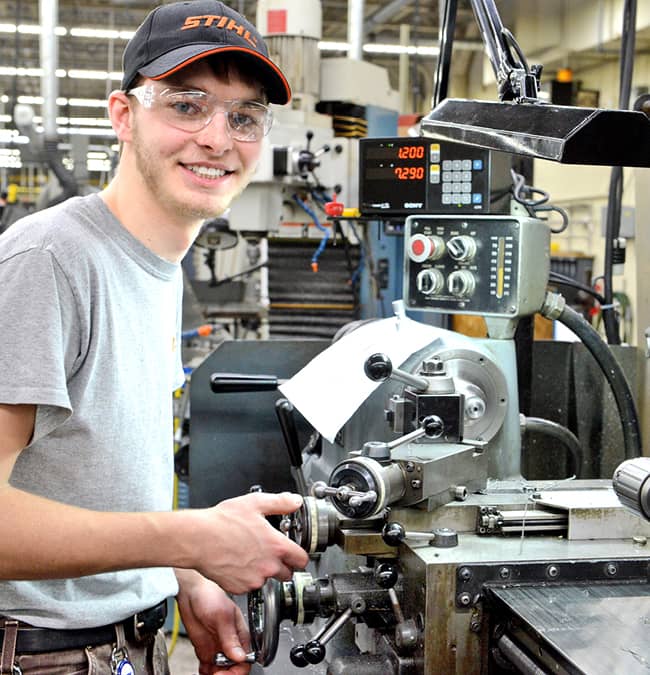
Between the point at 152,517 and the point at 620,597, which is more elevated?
the point at 152,517

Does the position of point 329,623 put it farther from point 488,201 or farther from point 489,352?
point 488,201

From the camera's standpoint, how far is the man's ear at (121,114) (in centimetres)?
111

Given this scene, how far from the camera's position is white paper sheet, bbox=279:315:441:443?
4.38ft

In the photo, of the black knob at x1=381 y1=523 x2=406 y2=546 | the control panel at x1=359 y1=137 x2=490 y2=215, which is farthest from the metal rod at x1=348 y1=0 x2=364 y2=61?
the black knob at x1=381 y1=523 x2=406 y2=546

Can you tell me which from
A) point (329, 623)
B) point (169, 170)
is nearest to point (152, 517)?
point (329, 623)

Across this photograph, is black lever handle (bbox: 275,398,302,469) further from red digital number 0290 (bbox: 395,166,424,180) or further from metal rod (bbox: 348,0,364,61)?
metal rod (bbox: 348,0,364,61)

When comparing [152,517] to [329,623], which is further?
[329,623]

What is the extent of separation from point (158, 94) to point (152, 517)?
48cm

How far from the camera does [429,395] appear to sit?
1157mm

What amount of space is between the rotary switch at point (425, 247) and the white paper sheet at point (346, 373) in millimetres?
160

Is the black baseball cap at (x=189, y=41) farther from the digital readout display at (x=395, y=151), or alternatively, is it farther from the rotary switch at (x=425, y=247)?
the digital readout display at (x=395, y=151)

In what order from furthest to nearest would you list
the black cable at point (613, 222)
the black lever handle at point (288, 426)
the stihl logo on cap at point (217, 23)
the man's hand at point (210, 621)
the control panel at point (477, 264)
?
1. the black cable at point (613, 222)
2. the black lever handle at point (288, 426)
3. the control panel at point (477, 264)
4. the man's hand at point (210, 621)
5. the stihl logo on cap at point (217, 23)

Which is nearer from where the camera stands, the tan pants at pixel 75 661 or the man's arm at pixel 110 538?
the man's arm at pixel 110 538

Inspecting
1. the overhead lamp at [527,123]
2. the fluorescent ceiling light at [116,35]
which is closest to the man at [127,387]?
the overhead lamp at [527,123]
